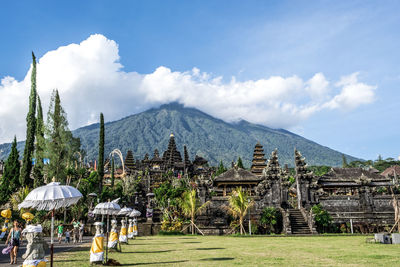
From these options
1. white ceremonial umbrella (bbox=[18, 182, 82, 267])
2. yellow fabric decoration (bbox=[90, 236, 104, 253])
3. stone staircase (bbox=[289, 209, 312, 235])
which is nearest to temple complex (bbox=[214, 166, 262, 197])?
stone staircase (bbox=[289, 209, 312, 235])

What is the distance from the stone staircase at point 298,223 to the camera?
2586cm

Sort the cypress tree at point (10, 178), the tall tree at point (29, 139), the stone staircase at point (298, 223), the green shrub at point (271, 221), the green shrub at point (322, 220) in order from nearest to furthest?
the stone staircase at point (298, 223)
the green shrub at point (322, 220)
the green shrub at point (271, 221)
the tall tree at point (29, 139)
the cypress tree at point (10, 178)

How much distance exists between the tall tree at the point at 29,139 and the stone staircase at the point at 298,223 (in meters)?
26.3

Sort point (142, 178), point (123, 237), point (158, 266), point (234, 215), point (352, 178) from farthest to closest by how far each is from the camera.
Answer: point (142, 178)
point (352, 178)
point (234, 215)
point (123, 237)
point (158, 266)

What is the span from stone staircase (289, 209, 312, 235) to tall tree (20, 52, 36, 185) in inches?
1035

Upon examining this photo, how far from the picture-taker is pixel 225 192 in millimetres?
41219

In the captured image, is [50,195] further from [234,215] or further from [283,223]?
[283,223]

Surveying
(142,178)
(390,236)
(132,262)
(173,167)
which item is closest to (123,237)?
(132,262)

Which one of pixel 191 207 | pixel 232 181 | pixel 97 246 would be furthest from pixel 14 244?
pixel 232 181

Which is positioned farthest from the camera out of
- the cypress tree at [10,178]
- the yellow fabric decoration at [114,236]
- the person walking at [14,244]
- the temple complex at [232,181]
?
the temple complex at [232,181]

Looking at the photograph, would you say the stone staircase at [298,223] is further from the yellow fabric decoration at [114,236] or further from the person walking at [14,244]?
the person walking at [14,244]

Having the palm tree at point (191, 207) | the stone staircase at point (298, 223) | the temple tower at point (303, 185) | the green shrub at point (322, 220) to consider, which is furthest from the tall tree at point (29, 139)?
the green shrub at point (322, 220)

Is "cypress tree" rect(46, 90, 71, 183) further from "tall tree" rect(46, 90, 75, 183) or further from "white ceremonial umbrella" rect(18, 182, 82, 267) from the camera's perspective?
"white ceremonial umbrella" rect(18, 182, 82, 267)

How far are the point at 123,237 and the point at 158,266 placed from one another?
351 inches
